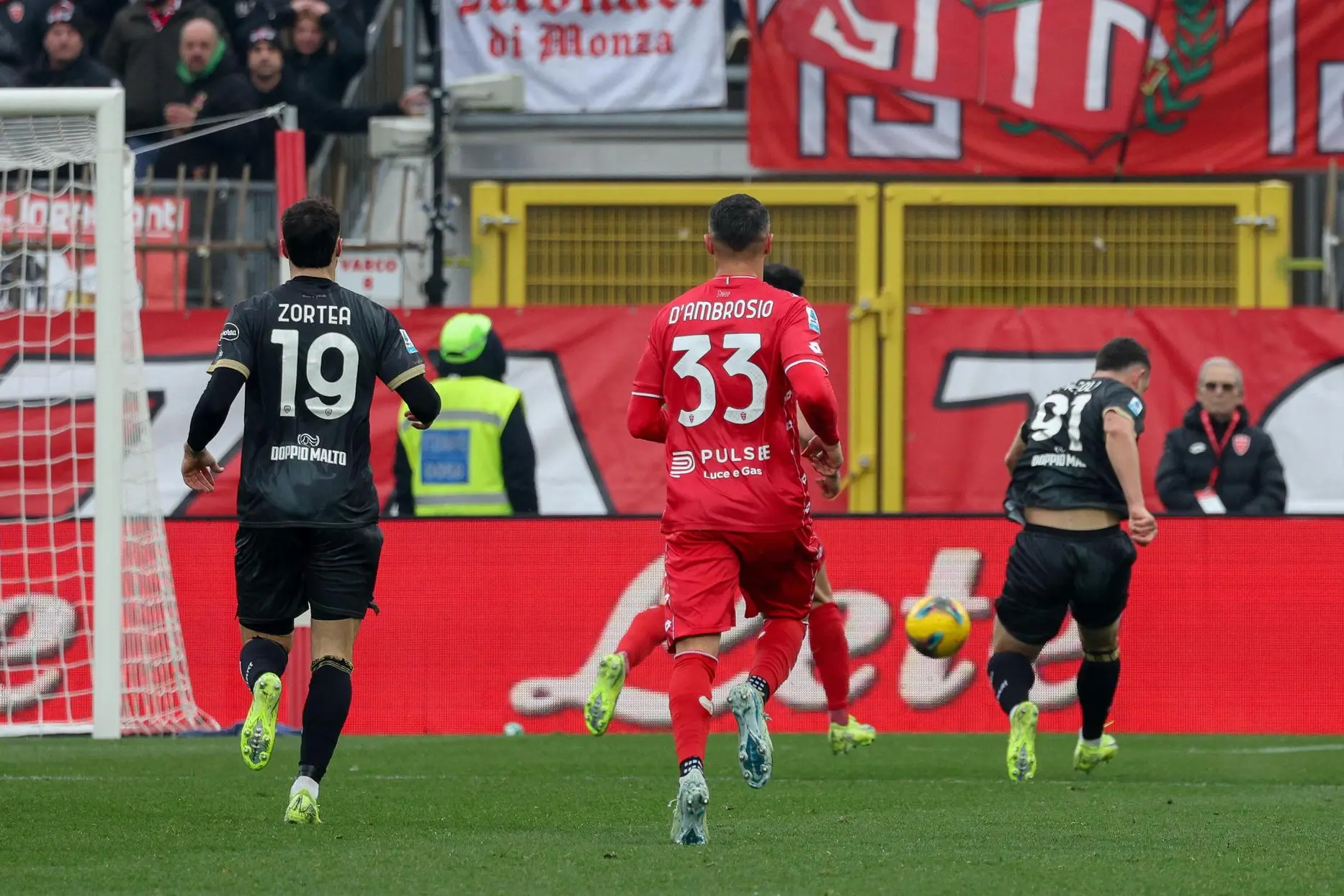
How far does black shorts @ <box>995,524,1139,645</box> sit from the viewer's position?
348 inches

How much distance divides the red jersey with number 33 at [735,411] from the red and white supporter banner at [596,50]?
9.25 m

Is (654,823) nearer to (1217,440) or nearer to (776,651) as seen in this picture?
(776,651)

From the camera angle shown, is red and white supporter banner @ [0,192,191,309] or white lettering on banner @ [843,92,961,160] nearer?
red and white supporter banner @ [0,192,191,309]

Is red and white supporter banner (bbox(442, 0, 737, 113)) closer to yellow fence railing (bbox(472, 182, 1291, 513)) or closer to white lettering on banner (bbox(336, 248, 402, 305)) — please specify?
yellow fence railing (bbox(472, 182, 1291, 513))

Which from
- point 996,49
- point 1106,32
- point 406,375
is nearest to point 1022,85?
point 996,49

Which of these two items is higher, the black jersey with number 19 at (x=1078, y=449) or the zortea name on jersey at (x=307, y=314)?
the zortea name on jersey at (x=307, y=314)

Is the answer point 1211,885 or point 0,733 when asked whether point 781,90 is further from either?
point 1211,885

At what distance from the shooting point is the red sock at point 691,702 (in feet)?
20.3

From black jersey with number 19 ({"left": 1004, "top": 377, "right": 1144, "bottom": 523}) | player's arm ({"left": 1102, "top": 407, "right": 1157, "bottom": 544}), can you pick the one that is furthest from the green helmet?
player's arm ({"left": 1102, "top": 407, "right": 1157, "bottom": 544})

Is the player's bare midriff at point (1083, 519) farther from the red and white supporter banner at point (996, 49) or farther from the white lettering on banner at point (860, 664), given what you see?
the red and white supporter banner at point (996, 49)

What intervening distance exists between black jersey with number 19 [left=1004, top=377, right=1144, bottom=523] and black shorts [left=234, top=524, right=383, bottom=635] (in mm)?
3210

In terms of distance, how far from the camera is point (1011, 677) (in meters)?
9.00

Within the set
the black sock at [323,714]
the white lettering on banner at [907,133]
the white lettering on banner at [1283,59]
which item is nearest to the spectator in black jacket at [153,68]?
the white lettering on banner at [907,133]

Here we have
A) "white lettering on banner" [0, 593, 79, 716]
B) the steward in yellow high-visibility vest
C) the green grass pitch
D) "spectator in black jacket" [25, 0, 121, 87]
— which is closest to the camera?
the green grass pitch
